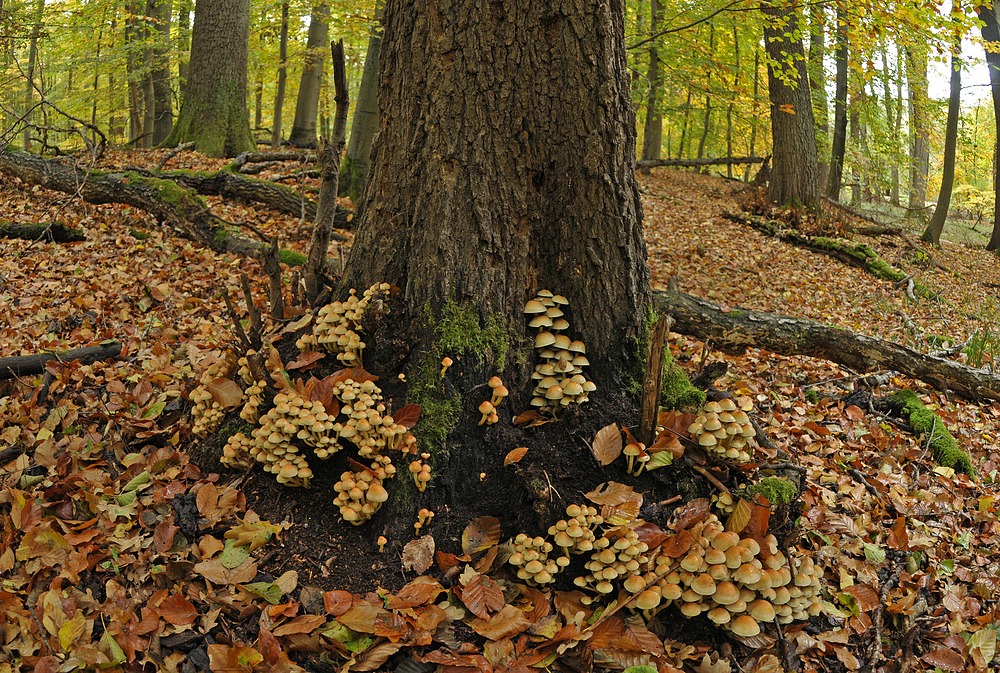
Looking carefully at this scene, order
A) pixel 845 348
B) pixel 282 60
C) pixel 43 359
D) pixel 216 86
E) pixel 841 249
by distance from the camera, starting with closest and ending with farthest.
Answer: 1. pixel 43 359
2. pixel 845 348
3. pixel 216 86
4. pixel 841 249
5. pixel 282 60

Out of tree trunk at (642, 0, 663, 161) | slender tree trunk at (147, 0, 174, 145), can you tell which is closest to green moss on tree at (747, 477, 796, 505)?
tree trunk at (642, 0, 663, 161)

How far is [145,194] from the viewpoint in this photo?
801 centimetres

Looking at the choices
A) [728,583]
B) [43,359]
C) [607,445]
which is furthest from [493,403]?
[43,359]

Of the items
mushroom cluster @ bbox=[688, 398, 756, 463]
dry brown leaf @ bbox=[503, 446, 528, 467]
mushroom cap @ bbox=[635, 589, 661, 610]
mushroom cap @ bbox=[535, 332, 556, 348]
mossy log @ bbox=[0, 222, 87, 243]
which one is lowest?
mushroom cap @ bbox=[635, 589, 661, 610]

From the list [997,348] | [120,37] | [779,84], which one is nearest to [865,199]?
[779,84]

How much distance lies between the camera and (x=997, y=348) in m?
7.00

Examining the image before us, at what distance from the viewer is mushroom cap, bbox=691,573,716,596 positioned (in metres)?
2.74

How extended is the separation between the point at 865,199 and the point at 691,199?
8.96 metres

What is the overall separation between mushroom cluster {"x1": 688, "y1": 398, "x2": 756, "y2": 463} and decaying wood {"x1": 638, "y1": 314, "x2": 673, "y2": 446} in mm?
232

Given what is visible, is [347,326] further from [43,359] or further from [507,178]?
[43,359]

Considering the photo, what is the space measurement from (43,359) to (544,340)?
3.69 meters

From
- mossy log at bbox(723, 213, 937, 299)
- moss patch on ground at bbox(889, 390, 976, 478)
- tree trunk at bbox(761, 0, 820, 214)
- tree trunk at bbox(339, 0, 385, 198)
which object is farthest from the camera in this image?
tree trunk at bbox(761, 0, 820, 214)

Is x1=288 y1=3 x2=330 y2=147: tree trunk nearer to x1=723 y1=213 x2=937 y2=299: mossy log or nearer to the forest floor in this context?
the forest floor

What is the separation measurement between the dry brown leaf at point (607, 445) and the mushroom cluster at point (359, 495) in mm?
1105
